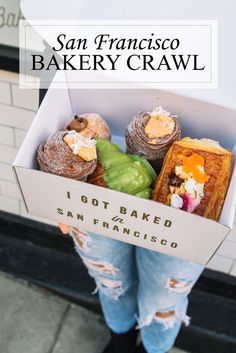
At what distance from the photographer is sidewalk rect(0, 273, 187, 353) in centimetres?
181

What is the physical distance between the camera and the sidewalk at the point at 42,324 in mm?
1806

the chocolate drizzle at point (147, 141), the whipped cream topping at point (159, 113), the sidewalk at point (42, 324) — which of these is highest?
the whipped cream topping at point (159, 113)

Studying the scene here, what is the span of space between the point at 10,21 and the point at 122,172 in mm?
744

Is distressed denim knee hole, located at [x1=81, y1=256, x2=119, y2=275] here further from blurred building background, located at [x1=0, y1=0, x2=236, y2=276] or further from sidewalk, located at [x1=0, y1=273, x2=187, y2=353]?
sidewalk, located at [x1=0, y1=273, x2=187, y2=353]

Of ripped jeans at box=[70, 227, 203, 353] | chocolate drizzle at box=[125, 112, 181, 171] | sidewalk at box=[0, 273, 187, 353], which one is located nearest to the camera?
chocolate drizzle at box=[125, 112, 181, 171]

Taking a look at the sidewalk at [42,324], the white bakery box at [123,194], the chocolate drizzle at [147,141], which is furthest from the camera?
the sidewalk at [42,324]

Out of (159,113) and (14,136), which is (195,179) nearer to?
(159,113)

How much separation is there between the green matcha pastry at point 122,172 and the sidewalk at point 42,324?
1085 millimetres

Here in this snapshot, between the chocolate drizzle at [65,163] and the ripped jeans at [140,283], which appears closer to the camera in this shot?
the chocolate drizzle at [65,163]

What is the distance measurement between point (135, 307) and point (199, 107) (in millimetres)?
814

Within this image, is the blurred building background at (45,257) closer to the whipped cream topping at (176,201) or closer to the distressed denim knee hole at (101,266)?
the distressed denim knee hole at (101,266)

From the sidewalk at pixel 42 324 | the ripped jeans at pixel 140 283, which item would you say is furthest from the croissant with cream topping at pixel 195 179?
the sidewalk at pixel 42 324

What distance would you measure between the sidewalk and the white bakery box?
99 cm

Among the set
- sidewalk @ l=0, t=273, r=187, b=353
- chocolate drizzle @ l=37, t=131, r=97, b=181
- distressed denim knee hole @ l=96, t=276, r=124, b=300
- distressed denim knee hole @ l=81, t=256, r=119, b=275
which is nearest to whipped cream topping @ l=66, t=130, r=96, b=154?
chocolate drizzle @ l=37, t=131, r=97, b=181
